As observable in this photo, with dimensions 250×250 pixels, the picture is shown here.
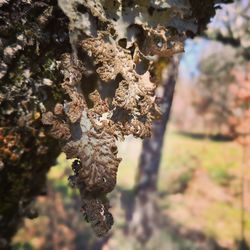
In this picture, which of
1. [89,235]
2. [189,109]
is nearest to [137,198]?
[89,235]

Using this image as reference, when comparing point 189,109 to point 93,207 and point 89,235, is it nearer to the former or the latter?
point 89,235

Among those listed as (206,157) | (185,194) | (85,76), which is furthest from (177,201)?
(85,76)

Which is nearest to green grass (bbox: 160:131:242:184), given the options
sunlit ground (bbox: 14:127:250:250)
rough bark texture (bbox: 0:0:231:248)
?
sunlit ground (bbox: 14:127:250:250)

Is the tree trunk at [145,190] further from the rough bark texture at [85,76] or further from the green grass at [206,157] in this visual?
the green grass at [206,157]

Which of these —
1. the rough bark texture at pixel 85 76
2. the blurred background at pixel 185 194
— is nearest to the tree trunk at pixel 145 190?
the blurred background at pixel 185 194

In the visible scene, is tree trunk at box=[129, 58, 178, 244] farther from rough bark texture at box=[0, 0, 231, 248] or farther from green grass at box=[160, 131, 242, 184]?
green grass at box=[160, 131, 242, 184]

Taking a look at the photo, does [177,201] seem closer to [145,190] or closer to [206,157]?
[145,190]
